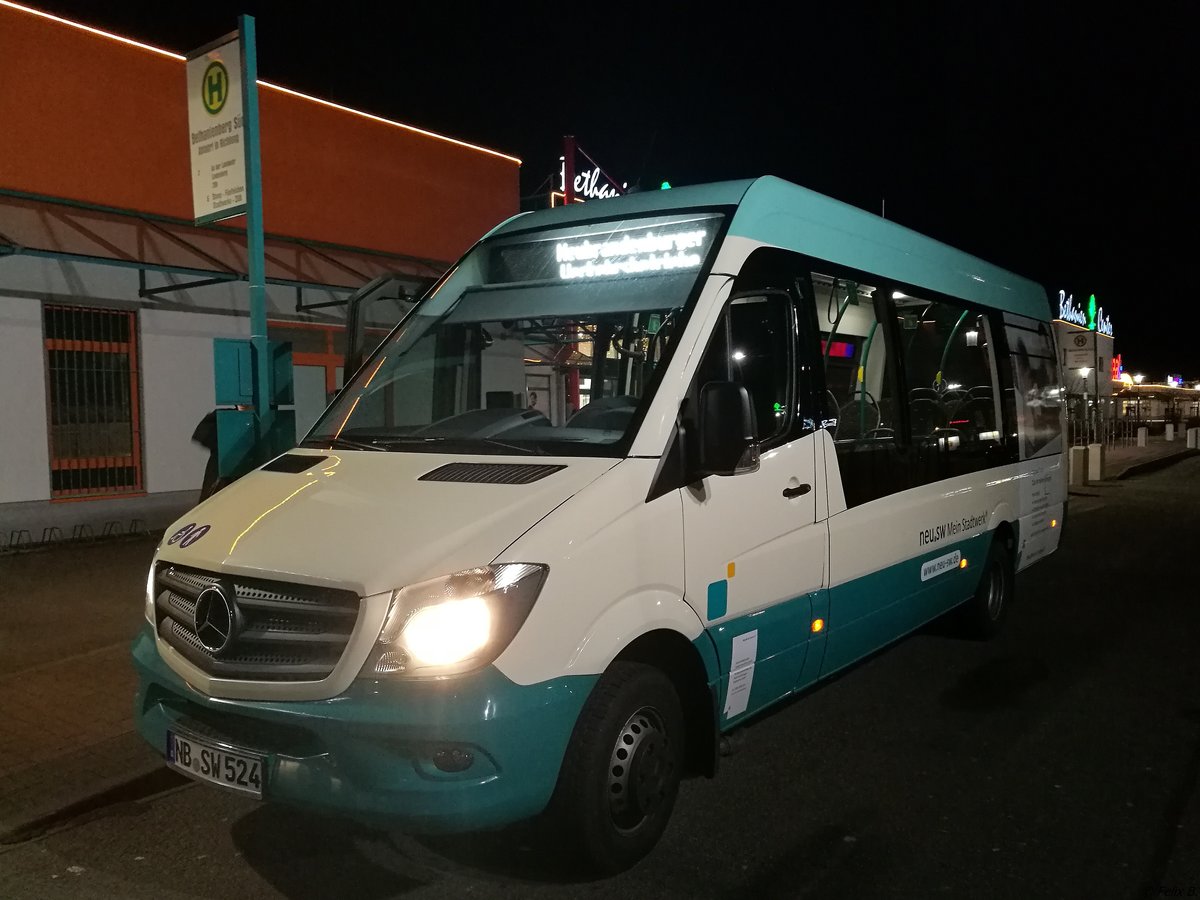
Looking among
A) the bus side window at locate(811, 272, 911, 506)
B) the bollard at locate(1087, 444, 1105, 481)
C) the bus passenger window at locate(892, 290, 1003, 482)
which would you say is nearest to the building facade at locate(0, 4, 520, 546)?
the bus passenger window at locate(892, 290, 1003, 482)

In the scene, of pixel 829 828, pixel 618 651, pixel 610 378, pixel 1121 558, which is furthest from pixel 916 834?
pixel 1121 558

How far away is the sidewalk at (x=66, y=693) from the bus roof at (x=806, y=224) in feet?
10.5

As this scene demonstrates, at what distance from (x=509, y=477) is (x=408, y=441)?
878 mm

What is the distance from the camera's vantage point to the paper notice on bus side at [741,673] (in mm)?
3932

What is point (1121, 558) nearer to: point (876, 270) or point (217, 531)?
point (876, 270)

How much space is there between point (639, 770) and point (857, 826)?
1116mm

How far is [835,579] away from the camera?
4.65 m

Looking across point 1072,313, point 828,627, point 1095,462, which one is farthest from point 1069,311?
point 828,627

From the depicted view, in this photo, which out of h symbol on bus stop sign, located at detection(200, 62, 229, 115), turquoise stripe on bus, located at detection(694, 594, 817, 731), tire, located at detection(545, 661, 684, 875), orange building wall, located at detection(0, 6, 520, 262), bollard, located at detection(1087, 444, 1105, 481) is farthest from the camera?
bollard, located at detection(1087, 444, 1105, 481)

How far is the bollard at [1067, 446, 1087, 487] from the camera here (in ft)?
A: 67.8

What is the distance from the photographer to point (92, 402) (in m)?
11.1

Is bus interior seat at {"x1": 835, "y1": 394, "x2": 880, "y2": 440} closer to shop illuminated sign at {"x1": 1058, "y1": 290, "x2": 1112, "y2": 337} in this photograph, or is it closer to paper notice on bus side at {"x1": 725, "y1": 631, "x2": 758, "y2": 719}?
paper notice on bus side at {"x1": 725, "y1": 631, "x2": 758, "y2": 719}

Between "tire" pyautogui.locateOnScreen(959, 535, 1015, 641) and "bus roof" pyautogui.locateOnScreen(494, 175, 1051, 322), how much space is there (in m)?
2.00

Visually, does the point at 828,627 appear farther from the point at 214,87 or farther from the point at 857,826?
the point at 214,87
